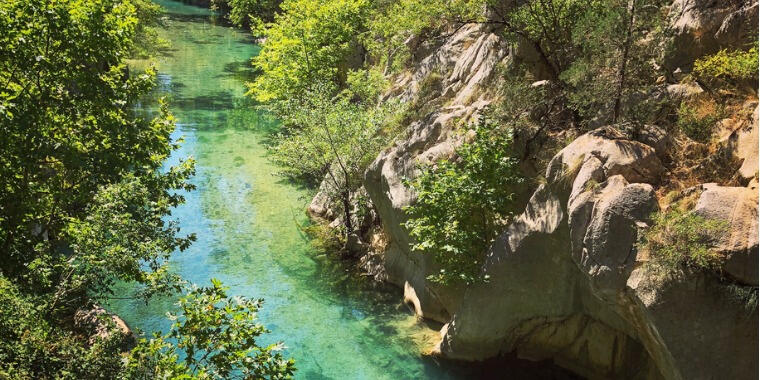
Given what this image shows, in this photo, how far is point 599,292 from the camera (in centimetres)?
1184

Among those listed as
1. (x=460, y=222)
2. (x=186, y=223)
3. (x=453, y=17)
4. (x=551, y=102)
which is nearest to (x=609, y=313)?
(x=460, y=222)

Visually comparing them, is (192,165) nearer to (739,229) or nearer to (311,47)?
(739,229)

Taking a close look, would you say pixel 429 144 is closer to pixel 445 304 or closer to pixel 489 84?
pixel 489 84

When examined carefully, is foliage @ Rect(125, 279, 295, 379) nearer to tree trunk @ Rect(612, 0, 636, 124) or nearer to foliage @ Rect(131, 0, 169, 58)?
tree trunk @ Rect(612, 0, 636, 124)

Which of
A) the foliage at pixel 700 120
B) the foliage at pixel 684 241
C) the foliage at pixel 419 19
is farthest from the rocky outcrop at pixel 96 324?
the foliage at pixel 419 19

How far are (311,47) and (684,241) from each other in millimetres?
25278

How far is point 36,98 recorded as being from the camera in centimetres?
1326

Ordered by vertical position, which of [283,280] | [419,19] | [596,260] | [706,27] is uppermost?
[706,27]

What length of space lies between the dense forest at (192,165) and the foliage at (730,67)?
0.15 feet

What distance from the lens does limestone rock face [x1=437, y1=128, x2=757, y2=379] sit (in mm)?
10305

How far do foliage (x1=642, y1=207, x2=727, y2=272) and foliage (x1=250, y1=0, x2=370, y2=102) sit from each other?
21.6 m

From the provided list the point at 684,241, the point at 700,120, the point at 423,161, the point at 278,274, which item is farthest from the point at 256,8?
the point at 684,241

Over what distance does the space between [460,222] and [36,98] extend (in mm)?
10021

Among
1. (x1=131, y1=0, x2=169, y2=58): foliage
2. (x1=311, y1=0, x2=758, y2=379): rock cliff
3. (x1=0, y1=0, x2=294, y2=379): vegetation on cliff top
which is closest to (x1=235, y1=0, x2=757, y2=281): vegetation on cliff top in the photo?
(x1=311, y1=0, x2=758, y2=379): rock cliff
